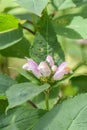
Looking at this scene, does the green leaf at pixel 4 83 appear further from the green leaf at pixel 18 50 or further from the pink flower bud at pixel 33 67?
the green leaf at pixel 18 50

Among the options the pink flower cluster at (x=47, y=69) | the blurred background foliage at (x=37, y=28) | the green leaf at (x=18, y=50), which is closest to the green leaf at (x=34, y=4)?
the blurred background foliage at (x=37, y=28)

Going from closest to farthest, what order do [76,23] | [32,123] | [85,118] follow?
1. [85,118]
2. [32,123]
3. [76,23]

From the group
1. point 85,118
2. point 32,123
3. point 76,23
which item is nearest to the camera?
point 85,118

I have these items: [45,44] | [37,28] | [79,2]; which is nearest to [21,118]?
[45,44]

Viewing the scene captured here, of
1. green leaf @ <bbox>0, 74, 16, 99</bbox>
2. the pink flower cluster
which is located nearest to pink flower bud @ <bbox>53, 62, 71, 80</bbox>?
the pink flower cluster

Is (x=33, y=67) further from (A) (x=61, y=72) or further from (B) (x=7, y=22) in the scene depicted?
(B) (x=7, y=22)

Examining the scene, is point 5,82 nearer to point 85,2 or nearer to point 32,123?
→ point 32,123

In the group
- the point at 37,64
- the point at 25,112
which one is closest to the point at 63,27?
the point at 37,64
